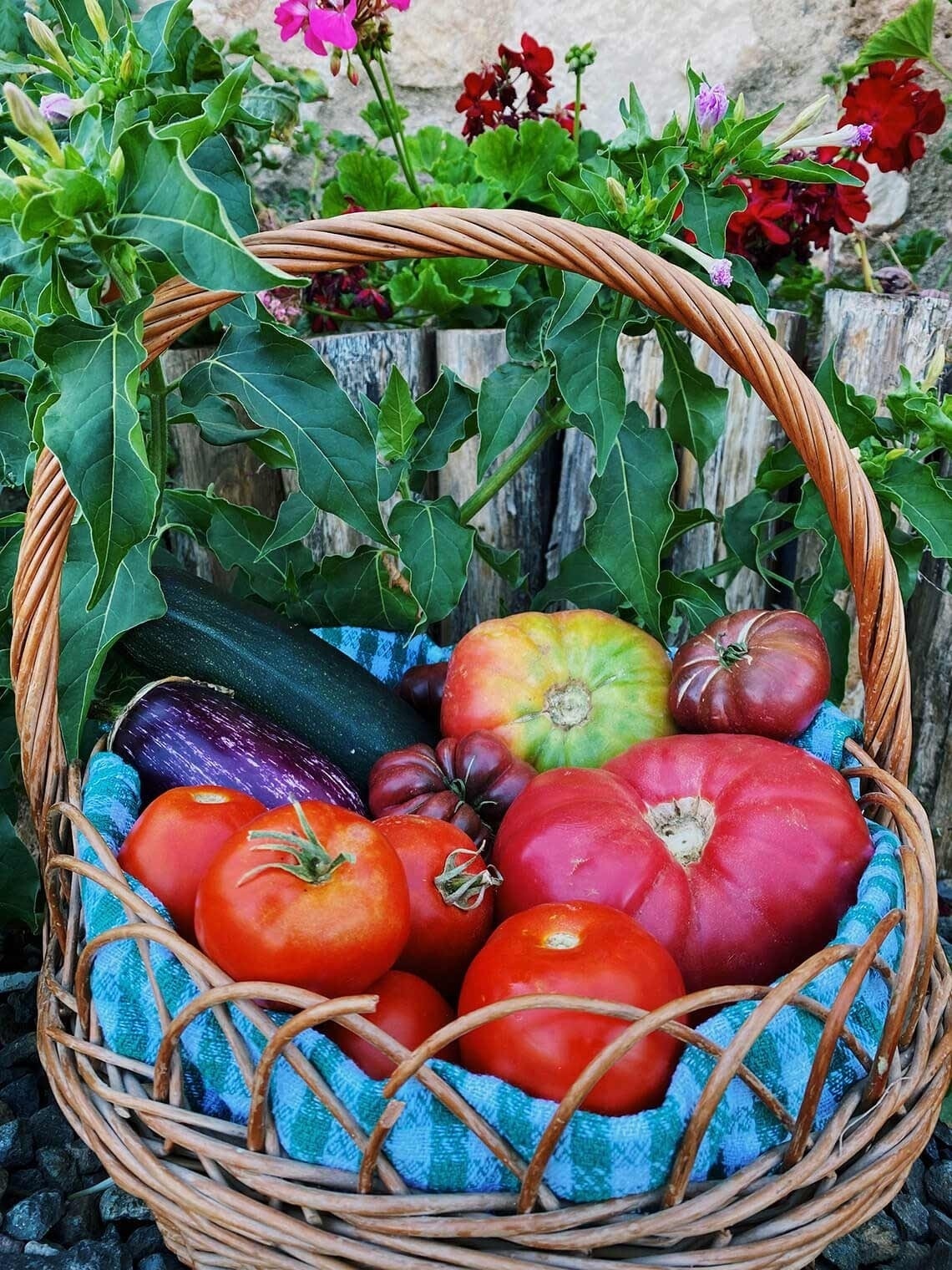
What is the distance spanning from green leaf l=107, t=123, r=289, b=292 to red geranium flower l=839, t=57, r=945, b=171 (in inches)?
54.4

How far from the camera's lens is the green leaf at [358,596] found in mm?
1656

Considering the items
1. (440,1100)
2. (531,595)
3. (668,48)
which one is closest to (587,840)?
(440,1100)

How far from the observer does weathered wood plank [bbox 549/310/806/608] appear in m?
1.84

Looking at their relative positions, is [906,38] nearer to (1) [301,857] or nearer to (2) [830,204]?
(2) [830,204]

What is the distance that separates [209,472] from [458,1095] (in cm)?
150

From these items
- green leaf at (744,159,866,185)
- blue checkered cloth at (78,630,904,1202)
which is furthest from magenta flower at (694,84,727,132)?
blue checkered cloth at (78,630,904,1202)

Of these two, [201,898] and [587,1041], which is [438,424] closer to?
[201,898]

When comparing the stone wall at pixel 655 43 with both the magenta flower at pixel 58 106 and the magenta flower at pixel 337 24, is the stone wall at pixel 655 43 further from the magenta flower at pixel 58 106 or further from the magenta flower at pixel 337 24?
the magenta flower at pixel 58 106

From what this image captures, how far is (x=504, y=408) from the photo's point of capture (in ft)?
4.51

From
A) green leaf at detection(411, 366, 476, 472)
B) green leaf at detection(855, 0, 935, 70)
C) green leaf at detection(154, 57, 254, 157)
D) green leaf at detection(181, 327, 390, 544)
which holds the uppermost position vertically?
green leaf at detection(855, 0, 935, 70)

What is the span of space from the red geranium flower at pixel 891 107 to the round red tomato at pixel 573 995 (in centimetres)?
154

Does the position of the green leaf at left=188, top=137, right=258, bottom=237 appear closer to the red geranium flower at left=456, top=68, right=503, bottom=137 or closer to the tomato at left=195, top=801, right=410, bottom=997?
the tomato at left=195, top=801, right=410, bottom=997

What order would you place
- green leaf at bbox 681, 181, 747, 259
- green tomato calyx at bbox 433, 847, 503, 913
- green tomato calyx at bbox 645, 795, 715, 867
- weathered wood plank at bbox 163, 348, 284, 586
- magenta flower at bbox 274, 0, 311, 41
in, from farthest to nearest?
weathered wood plank at bbox 163, 348, 284, 586 → magenta flower at bbox 274, 0, 311, 41 → green leaf at bbox 681, 181, 747, 259 → green tomato calyx at bbox 645, 795, 715, 867 → green tomato calyx at bbox 433, 847, 503, 913

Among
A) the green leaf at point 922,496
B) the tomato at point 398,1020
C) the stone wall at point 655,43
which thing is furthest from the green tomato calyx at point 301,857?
the stone wall at point 655,43
